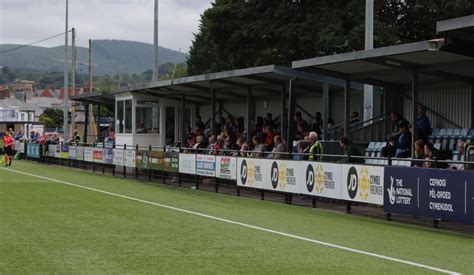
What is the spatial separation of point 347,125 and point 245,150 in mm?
3255

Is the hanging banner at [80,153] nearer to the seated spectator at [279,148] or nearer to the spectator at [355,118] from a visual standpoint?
the spectator at [355,118]

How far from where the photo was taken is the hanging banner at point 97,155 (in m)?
31.7

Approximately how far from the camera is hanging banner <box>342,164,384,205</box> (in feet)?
49.6

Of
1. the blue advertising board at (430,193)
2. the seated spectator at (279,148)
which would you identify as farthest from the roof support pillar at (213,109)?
the blue advertising board at (430,193)

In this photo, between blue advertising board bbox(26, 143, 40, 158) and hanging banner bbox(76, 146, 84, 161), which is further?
blue advertising board bbox(26, 143, 40, 158)

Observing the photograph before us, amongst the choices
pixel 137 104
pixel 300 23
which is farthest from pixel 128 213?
pixel 300 23

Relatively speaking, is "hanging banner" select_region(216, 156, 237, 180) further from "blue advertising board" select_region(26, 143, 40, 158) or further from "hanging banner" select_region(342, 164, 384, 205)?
"blue advertising board" select_region(26, 143, 40, 158)

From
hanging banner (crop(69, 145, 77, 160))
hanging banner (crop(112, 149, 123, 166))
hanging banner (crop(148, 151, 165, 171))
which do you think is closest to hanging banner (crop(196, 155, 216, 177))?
hanging banner (crop(148, 151, 165, 171))

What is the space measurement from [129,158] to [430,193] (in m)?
16.8

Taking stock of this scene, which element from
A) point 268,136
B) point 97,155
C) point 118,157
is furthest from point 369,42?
point 97,155

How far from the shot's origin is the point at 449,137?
777 inches

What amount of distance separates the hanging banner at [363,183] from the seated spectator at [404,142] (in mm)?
2398

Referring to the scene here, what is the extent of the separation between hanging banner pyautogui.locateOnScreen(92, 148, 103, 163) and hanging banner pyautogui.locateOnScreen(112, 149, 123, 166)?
165 centimetres

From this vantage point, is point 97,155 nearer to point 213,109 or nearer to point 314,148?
point 213,109
